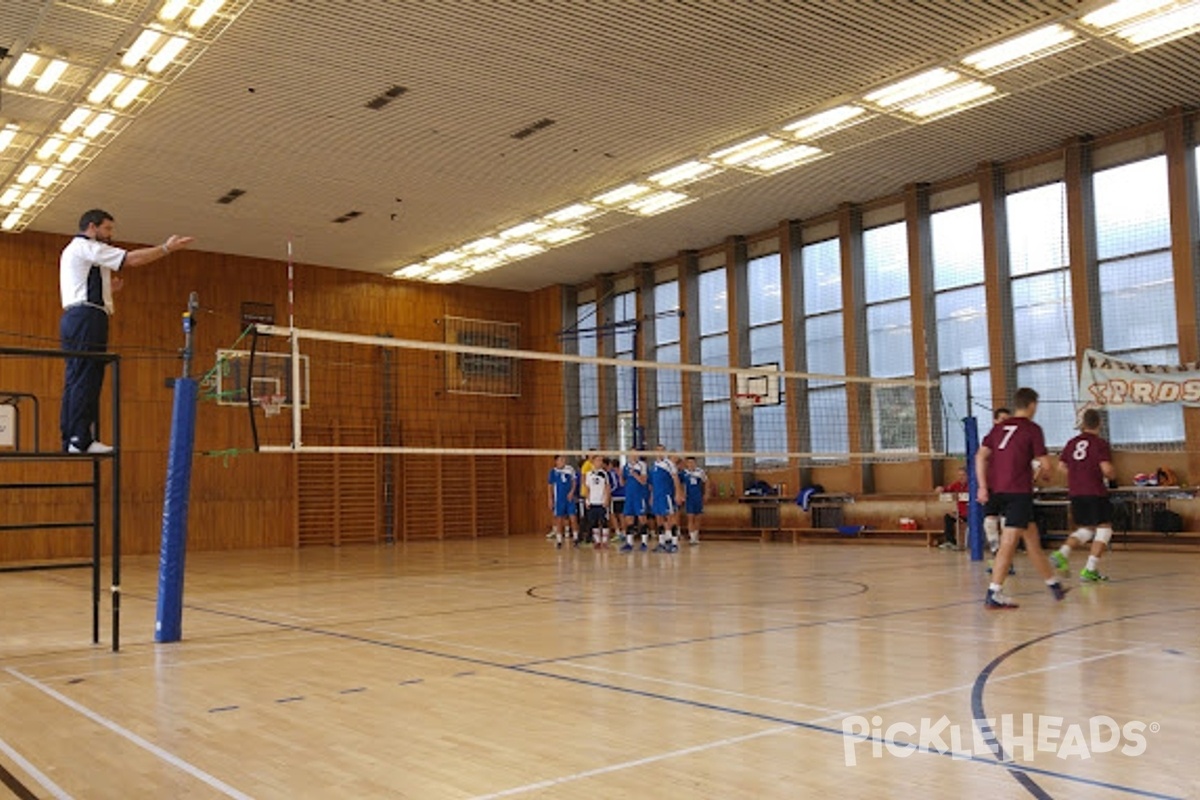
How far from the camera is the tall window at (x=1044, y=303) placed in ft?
55.0

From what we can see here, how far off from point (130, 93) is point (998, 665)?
12169 millimetres

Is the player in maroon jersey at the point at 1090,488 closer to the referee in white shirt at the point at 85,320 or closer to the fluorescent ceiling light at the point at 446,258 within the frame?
the referee in white shirt at the point at 85,320

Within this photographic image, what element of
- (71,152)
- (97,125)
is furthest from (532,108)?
Answer: (71,152)

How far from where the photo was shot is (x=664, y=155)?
54.0ft

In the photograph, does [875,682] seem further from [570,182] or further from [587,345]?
[587,345]

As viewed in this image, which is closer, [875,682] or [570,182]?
[875,682]

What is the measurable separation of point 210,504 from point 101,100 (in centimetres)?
1040

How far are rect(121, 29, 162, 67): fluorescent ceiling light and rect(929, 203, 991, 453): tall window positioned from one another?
13132 millimetres

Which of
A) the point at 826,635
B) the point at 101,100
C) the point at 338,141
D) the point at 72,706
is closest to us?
the point at 72,706

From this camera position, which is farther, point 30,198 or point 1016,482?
point 30,198

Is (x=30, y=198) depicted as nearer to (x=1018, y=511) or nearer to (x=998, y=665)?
(x=1018, y=511)

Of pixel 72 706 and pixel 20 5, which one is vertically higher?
pixel 20 5

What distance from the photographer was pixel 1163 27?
1216 centimetres

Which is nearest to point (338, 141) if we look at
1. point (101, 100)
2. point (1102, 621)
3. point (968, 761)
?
point (101, 100)
